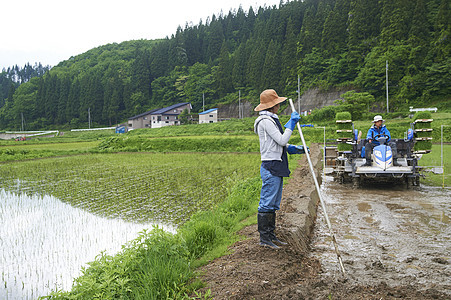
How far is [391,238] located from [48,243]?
5503 mm

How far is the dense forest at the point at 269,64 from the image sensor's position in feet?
127

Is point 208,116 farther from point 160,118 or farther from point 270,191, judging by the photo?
point 270,191

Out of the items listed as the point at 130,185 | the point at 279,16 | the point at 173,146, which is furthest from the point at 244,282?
the point at 279,16

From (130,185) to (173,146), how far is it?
1625 cm

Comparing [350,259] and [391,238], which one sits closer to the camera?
[350,259]

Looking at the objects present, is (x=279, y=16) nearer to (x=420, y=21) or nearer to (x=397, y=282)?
(x=420, y=21)

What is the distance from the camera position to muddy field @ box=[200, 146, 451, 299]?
3023 mm

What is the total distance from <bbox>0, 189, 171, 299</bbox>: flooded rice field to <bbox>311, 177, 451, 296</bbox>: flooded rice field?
315cm

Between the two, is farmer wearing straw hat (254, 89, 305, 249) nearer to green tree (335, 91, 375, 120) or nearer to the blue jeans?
the blue jeans

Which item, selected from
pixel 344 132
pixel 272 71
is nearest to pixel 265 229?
pixel 344 132

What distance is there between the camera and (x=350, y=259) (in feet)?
13.8

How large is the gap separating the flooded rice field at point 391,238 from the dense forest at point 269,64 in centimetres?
3285

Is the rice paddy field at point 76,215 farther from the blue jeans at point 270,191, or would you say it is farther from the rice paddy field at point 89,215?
the blue jeans at point 270,191

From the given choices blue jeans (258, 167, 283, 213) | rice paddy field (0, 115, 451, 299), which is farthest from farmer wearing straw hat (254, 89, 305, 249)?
rice paddy field (0, 115, 451, 299)
